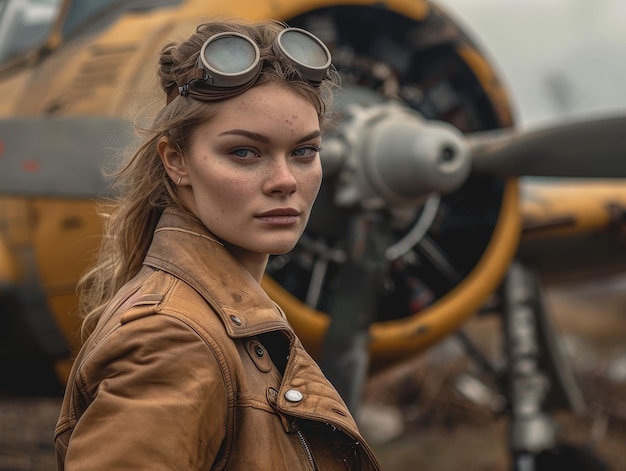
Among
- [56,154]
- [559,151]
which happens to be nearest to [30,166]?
[56,154]

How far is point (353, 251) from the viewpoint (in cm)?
377

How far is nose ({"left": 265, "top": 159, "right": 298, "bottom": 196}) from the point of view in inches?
53.2

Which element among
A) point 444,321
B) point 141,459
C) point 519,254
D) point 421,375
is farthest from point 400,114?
point 421,375

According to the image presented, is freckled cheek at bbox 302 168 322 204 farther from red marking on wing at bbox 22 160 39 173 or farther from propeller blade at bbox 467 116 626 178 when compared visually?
propeller blade at bbox 467 116 626 178

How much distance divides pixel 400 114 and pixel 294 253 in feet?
2.23

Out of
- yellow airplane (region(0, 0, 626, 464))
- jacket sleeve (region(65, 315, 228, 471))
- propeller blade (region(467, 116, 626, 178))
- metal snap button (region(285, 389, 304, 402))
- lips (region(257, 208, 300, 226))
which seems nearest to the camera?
jacket sleeve (region(65, 315, 228, 471))

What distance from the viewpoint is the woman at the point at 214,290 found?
1136 millimetres

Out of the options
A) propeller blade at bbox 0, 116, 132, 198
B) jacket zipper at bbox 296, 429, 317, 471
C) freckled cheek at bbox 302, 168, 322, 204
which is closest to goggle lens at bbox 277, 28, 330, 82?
freckled cheek at bbox 302, 168, 322, 204

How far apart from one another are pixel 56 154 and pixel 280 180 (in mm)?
2437

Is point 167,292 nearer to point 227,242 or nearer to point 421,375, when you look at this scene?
point 227,242

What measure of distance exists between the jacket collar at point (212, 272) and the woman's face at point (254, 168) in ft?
0.09

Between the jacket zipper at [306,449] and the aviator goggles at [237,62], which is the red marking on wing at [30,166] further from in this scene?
the jacket zipper at [306,449]

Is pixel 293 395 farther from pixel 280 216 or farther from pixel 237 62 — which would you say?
pixel 237 62

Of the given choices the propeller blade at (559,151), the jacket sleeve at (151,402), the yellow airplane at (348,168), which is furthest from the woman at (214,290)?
the propeller blade at (559,151)
